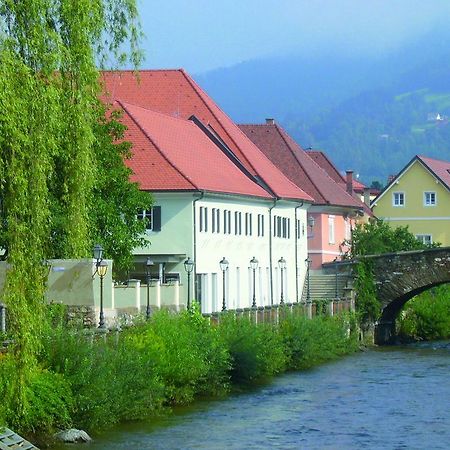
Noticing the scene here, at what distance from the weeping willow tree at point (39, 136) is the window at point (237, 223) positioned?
121 ft

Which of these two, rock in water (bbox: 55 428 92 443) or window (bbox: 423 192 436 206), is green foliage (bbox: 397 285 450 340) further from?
rock in water (bbox: 55 428 92 443)

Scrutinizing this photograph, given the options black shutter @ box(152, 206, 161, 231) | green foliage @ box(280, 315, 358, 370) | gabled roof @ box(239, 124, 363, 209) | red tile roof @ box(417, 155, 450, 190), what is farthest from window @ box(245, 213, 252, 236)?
red tile roof @ box(417, 155, 450, 190)

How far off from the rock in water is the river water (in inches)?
12.8

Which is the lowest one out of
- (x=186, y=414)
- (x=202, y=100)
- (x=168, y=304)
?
(x=186, y=414)

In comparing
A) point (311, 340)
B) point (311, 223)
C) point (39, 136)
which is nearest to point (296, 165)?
point (311, 223)

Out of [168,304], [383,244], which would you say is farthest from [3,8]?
[383,244]

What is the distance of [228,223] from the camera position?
206 ft

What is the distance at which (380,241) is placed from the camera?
84750mm

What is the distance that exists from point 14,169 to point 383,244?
205 ft

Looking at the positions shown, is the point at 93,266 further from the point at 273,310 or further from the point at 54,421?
the point at 273,310

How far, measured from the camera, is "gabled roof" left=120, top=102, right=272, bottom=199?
58219mm

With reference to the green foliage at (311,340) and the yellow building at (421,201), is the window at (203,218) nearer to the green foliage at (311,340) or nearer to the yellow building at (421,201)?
the green foliage at (311,340)

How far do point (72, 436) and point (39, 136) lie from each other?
8.85 metres

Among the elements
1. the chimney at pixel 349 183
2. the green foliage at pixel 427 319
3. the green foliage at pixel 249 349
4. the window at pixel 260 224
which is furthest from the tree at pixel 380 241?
the green foliage at pixel 249 349
